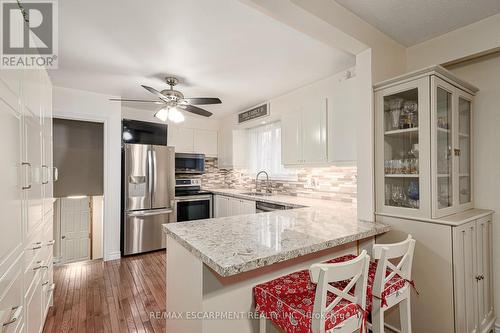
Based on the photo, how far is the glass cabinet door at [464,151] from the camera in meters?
1.84

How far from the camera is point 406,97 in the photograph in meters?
1.76

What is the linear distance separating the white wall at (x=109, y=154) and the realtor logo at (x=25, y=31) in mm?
1226

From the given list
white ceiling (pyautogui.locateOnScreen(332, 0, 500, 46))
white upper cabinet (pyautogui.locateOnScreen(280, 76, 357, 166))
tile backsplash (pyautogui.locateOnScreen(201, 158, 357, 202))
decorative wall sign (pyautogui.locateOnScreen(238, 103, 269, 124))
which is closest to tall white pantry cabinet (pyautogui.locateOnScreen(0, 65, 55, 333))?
white ceiling (pyautogui.locateOnScreen(332, 0, 500, 46))

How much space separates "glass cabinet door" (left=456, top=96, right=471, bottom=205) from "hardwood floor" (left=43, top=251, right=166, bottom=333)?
8.77 ft

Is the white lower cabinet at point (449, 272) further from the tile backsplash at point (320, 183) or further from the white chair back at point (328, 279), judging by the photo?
the tile backsplash at point (320, 183)

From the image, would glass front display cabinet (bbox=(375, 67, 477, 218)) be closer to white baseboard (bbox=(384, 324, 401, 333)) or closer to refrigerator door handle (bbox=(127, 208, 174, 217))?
white baseboard (bbox=(384, 324, 401, 333))

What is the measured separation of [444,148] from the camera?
1715mm

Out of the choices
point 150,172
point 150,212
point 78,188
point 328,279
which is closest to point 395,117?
point 328,279

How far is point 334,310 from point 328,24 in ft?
5.53

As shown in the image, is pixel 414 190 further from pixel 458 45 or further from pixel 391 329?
pixel 458 45

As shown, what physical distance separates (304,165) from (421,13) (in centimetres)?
172

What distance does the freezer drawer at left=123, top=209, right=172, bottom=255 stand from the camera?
11.8 feet

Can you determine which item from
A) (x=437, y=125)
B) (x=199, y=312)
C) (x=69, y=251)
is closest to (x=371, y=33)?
(x=437, y=125)

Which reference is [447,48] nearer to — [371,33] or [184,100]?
[371,33]
